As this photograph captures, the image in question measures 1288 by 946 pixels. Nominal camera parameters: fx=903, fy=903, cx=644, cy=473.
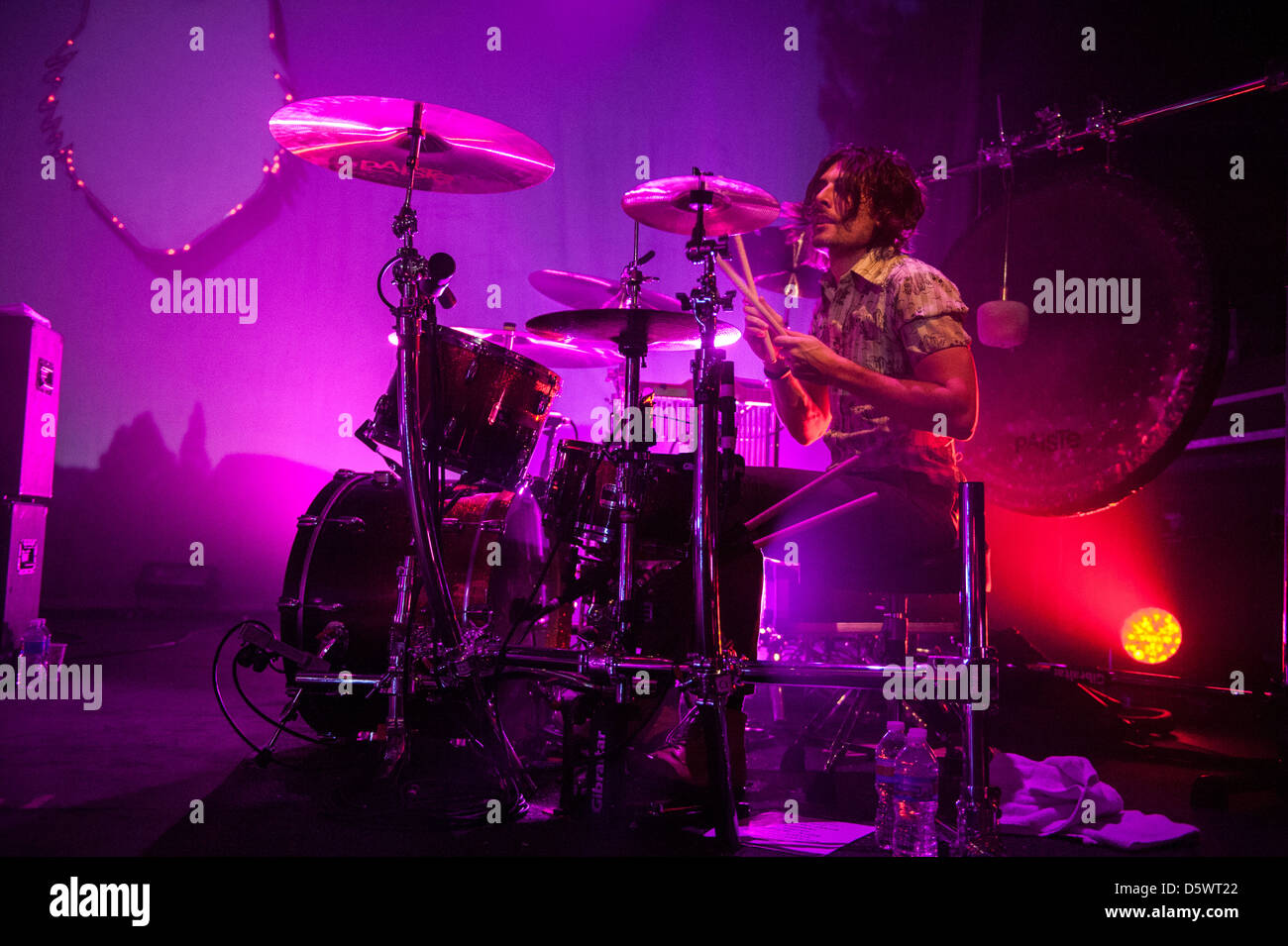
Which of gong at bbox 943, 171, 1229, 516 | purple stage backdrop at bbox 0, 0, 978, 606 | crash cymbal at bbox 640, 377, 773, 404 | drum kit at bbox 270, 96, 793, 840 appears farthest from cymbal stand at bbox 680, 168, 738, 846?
purple stage backdrop at bbox 0, 0, 978, 606

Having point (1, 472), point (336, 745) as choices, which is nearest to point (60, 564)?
point (1, 472)

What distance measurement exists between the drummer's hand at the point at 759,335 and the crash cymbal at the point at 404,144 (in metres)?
1.02

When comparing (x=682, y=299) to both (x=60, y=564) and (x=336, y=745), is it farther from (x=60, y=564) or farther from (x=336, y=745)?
(x=60, y=564)

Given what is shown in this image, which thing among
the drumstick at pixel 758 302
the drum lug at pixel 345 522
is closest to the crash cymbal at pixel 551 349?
Result: the drum lug at pixel 345 522

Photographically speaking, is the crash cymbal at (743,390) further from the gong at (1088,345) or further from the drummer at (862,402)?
the drummer at (862,402)

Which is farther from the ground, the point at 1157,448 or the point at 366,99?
the point at 366,99

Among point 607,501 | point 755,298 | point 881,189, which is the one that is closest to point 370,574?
point 607,501

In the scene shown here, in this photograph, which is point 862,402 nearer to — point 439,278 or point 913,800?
point 913,800

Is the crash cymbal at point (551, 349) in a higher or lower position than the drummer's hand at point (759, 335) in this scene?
higher

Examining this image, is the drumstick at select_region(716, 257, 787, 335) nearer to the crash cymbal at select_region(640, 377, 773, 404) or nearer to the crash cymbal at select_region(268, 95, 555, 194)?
the crash cymbal at select_region(268, 95, 555, 194)

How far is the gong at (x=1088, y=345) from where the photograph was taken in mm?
2947

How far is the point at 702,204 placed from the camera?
9.26ft
